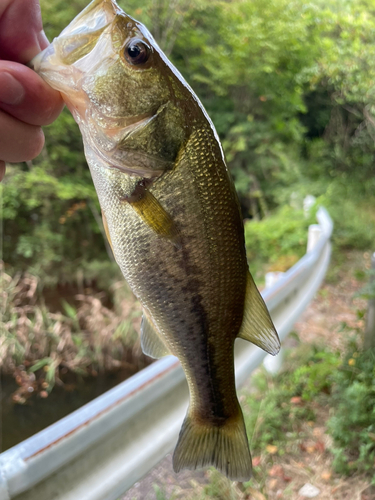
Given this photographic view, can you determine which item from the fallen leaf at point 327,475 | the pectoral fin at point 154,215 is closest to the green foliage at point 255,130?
the fallen leaf at point 327,475

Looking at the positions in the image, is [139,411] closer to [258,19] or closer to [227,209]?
[227,209]

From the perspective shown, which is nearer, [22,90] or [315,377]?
[22,90]

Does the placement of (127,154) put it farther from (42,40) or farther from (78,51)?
(42,40)

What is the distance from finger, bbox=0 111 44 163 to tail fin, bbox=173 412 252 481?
27.5 inches

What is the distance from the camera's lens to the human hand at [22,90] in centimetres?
66

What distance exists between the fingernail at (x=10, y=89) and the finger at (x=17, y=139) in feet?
0.25

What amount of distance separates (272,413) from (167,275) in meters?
1.63

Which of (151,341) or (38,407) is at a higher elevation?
(151,341)

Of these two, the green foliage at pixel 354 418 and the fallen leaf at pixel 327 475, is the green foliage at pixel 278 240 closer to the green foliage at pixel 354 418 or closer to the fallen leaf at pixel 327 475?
the green foliage at pixel 354 418

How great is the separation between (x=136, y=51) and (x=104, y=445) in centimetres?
91

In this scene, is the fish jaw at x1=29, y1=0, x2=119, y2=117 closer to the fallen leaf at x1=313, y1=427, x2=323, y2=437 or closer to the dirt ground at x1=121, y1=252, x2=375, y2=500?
the dirt ground at x1=121, y1=252, x2=375, y2=500

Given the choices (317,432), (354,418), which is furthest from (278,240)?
(354,418)

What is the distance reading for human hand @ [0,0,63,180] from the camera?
0.66 m

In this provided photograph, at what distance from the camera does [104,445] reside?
93 centimetres
